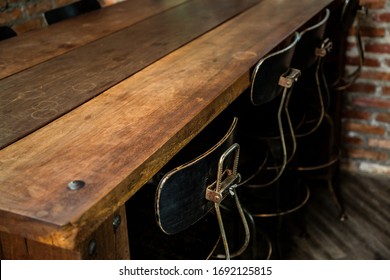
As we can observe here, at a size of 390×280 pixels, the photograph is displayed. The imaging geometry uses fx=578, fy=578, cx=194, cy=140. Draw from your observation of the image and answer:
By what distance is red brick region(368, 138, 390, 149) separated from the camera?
A: 2.88 m

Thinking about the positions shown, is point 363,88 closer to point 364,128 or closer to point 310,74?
point 364,128

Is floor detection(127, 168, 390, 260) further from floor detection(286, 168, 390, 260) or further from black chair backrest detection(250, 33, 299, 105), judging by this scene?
black chair backrest detection(250, 33, 299, 105)

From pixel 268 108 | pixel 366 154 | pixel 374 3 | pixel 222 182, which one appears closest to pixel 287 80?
pixel 268 108

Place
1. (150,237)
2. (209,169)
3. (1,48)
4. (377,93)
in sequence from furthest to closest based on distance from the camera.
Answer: (377,93) < (1,48) < (150,237) < (209,169)

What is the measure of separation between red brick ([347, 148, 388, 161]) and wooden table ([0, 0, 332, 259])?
901mm

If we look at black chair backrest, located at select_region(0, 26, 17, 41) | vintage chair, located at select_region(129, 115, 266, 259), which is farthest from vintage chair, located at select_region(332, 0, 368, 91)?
black chair backrest, located at select_region(0, 26, 17, 41)

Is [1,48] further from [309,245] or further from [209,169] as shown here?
[309,245]

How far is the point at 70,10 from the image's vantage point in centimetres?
261

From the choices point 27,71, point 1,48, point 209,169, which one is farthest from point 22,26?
point 209,169

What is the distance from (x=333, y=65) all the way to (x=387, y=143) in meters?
0.57

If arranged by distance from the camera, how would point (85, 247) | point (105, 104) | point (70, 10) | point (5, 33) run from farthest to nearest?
point (70, 10) < point (5, 33) < point (105, 104) < point (85, 247)

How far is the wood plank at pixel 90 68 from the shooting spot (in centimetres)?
137

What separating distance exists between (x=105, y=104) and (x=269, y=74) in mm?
515

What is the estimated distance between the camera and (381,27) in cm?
266
